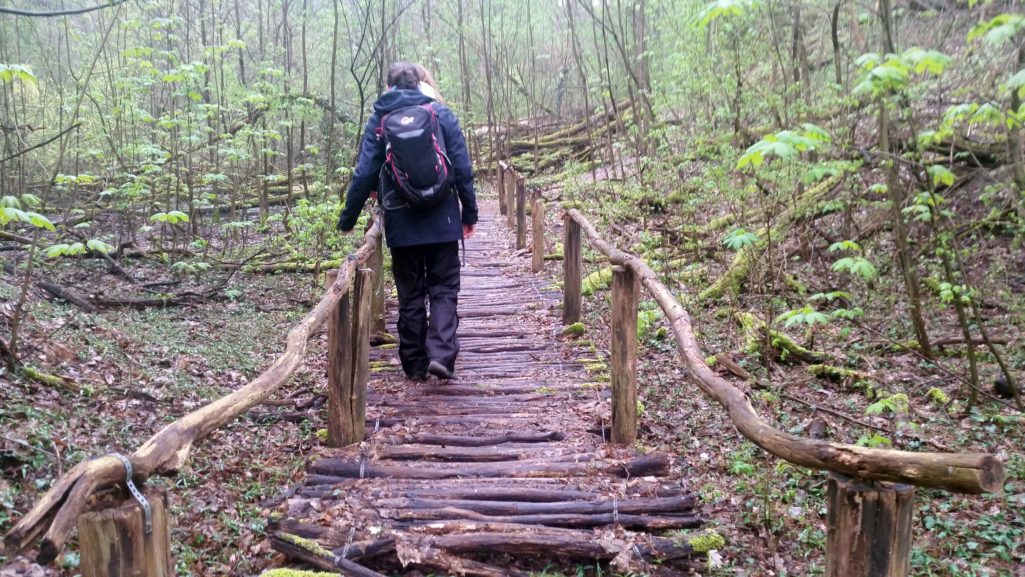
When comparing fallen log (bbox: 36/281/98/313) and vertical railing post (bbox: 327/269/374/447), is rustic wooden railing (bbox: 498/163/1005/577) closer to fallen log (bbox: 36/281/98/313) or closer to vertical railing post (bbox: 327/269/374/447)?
vertical railing post (bbox: 327/269/374/447)

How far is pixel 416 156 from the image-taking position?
4941 millimetres

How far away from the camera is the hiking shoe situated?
554 centimetres

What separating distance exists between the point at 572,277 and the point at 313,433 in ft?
10.8

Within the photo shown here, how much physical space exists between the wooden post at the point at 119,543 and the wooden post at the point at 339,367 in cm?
247

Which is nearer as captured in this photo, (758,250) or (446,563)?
(446,563)

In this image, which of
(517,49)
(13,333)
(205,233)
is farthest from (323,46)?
(13,333)

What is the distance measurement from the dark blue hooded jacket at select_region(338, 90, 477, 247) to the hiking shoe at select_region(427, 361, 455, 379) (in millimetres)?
990

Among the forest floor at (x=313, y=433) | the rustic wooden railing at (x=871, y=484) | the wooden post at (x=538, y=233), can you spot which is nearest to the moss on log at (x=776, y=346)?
the forest floor at (x=313, y=433)

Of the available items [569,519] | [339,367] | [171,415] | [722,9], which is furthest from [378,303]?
[722,9]

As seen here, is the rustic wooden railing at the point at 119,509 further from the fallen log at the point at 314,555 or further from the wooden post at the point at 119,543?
the fallen log at the point at 314,555

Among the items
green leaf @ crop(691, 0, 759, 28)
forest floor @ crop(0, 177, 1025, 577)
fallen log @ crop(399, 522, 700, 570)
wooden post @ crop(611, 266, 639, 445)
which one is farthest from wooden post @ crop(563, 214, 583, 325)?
fallen log @ crop(399, 522, 700, 570)

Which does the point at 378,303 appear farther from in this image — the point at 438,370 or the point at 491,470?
the point at 491,470

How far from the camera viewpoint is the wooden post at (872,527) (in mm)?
1940

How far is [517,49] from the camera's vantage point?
23.0 m
